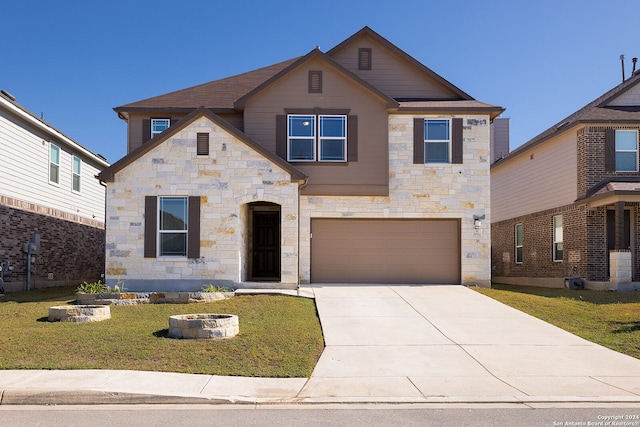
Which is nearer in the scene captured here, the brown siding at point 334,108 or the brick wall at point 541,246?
the brown siding at point 334,108

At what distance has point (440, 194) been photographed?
17625 millimetres

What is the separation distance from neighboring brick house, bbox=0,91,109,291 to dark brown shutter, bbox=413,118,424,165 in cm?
1229

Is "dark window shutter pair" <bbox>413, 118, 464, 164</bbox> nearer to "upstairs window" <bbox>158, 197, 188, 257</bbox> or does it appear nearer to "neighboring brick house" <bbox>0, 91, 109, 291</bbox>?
"upstairs window" <bbox>158, 197, 188, 257</bbox>

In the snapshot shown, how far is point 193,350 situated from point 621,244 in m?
14.0

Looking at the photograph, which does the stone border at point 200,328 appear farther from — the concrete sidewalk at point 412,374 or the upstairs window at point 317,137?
the upstairs window at point 317,137

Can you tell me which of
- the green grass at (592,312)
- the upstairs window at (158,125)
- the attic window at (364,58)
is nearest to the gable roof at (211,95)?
the upstairs window at (158,125)

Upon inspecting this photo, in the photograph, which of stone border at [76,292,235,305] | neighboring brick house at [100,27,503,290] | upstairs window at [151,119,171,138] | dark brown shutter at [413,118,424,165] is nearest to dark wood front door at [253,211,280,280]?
neighboring brick house at [100,27,503,290]

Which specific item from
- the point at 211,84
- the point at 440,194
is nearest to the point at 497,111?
the point at 440,194

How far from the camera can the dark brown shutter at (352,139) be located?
680 inches

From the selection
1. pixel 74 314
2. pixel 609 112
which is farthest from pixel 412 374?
pixel 609 112

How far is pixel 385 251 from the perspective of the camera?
1767 cm

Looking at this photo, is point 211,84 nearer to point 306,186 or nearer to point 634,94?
point 306,186

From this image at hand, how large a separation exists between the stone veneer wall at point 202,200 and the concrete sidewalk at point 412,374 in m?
4.01

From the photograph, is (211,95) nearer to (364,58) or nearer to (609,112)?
(364,58)
